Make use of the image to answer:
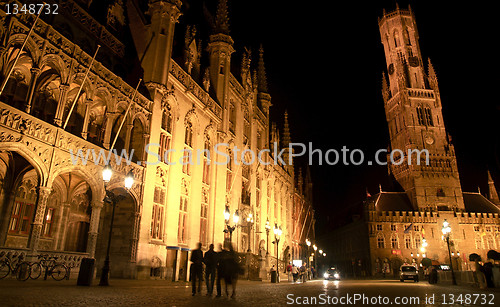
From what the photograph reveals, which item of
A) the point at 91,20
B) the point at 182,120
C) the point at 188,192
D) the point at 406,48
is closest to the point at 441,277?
the point at 188,192

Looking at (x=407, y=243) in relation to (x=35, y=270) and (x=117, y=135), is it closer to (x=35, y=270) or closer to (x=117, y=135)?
(x=117, y=135)

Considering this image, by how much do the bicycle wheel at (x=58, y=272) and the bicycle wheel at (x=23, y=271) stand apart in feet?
→ 4.50

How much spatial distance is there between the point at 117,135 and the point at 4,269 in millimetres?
8048

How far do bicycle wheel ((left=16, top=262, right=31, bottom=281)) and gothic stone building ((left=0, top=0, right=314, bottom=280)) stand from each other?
73 centimetres

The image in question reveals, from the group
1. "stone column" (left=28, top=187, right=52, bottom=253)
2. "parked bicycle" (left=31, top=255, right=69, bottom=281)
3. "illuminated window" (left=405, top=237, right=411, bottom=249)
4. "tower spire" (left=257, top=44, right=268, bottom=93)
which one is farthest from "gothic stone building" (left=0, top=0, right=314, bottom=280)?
"illuminated window" (left=405, top=237, right=411, bottom=249)

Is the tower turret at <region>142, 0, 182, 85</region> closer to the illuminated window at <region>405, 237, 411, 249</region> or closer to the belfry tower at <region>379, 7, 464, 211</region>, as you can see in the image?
the illuminated window at <region>405, 237, 411, 249</region>

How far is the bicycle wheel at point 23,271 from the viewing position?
14.1 metres

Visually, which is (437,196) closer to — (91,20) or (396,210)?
(396,210)

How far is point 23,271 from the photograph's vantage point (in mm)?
14156

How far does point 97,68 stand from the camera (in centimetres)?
1919

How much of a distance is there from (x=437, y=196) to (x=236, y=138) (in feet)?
205

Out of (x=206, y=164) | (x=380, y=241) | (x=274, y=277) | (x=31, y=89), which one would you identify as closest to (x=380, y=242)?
(x=380, y=241)

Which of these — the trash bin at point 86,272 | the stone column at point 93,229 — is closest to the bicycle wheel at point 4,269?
the trash bin at point 86,272

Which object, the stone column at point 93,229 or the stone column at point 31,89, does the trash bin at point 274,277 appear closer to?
the stone column at point 93,229
